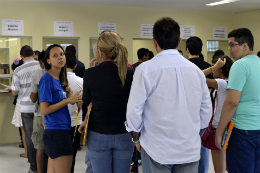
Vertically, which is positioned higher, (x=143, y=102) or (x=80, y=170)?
(x=143, y=102)

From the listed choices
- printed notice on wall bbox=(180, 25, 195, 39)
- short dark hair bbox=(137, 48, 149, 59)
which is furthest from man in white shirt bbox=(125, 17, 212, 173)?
printed notice on wall bbox=(180, 25, 195, 39)

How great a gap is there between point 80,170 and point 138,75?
129 inches

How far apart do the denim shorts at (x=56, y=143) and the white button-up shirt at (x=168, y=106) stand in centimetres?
101

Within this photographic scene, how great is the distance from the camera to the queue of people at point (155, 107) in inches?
68.6

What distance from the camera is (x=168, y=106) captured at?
1735mm

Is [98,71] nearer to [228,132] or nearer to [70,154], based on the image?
[70,154]

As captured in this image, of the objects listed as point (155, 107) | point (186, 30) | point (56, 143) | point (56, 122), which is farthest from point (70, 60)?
point (186, 30)

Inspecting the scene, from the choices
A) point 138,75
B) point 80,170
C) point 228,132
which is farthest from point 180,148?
point 80,170

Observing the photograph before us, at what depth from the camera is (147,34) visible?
7.66 m

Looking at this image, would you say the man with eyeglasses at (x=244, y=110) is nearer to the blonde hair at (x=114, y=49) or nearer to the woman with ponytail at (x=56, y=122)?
the blonde hair at (x=114, y=49)

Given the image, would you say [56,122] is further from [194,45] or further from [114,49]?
[194,45]

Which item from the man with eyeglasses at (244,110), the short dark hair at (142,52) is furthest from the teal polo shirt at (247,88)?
the short dark hair at (142,52)

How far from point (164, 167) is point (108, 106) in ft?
2.03

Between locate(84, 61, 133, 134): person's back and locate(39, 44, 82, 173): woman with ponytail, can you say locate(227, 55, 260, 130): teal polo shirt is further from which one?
locate(39, 44, 82, 173): woman with ponytail
